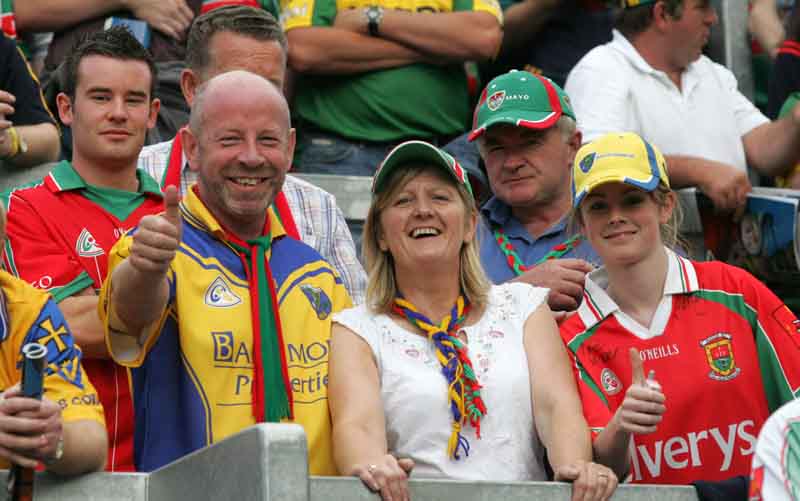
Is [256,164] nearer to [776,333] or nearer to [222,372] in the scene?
[222,372]

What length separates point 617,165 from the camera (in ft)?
15.2

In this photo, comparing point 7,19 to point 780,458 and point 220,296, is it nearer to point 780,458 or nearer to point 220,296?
point 220,296

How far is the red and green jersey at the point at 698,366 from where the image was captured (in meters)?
4.36

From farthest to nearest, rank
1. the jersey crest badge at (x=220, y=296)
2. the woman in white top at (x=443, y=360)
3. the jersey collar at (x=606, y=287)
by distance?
the jersey collar at (x=606, y=287), the jersey crest badge at (x=220, y=296), the woman in white top at (x=443, y=360)

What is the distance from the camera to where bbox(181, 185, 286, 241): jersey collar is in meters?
4.36

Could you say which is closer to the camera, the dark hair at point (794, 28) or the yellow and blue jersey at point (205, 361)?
the yellow and blue jersey at point (205, 361)

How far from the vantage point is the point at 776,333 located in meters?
4.44

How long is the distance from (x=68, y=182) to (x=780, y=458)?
7.86 ft

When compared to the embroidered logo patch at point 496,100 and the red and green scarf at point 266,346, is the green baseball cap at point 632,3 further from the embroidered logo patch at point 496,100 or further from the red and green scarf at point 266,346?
the red and green scarf at point 266,346

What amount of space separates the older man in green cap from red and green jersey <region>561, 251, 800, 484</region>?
0.79 meters

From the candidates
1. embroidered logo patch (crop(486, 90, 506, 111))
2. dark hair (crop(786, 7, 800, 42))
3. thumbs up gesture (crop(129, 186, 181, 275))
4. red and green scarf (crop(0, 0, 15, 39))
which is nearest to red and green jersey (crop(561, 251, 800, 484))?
embroidered logo patch (crop(486, 90, 506, 111))

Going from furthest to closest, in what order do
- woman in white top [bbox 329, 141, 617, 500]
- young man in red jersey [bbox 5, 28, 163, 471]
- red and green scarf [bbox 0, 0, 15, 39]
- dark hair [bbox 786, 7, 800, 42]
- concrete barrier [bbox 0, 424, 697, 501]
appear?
dark hair [bbox 786, 7, 800, 42] → red and green scarf [bbox 0, 0, 15, 39] → young man in red jersey [bbox 5, 28, 163, 471] → woman in white top [bbox 329, 141, 617, 500] → concrete barrier [bbox 0, 424, 697, 501]

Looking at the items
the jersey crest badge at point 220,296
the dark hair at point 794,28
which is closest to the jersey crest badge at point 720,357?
the jersey crest badge at point 220,296

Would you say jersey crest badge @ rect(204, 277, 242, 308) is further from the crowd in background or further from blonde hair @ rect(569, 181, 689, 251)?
blonde hair @ rect(569, 181, 689, 251)
